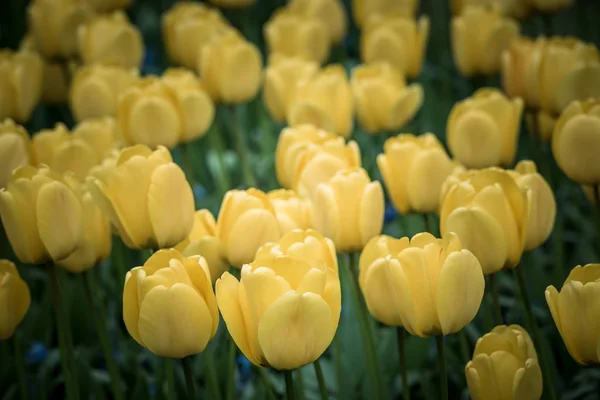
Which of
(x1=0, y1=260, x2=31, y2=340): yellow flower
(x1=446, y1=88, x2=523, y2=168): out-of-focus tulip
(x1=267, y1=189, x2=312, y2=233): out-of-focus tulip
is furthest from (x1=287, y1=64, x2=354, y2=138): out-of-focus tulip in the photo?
(x1=0, y1=260, x2=31, y2=340): yellow flower

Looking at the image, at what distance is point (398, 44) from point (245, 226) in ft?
3.60

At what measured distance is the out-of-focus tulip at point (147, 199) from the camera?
1.23 m

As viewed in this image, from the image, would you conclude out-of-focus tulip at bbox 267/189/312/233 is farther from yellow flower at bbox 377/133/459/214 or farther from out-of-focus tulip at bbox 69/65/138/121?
out-of-focus tulip at bbox 69/65/138/121

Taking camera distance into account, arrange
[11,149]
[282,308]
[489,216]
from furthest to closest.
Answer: [11,149], [489,216], [282,308]

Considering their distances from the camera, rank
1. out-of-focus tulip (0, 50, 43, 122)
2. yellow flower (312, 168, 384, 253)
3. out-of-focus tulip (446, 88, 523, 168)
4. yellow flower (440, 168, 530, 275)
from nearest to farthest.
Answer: yellow flower (440, 168, 530, 275)
yellow flower (312, 168, 384, 253)
out-of-focus tulip (446, 88, 523, 168)
out-of-focus tulip (0, 50, 43, 122)

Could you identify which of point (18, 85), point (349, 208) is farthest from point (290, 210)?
point (18, 85)

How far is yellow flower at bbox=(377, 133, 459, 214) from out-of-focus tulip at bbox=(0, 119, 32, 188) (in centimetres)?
67

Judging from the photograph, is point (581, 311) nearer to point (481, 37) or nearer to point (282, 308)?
point (282, 308)

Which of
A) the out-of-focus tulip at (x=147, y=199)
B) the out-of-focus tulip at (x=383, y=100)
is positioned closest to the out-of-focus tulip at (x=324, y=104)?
the out-of-focus tulip at (x=383, y=100)

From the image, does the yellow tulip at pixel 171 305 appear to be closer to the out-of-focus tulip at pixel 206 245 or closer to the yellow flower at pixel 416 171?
the out-of-focus tulip at pixel 206 245

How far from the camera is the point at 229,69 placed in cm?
197

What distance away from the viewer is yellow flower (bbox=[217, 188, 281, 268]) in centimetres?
123

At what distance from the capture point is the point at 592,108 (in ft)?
4.61

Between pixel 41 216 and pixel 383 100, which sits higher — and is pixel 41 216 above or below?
above
